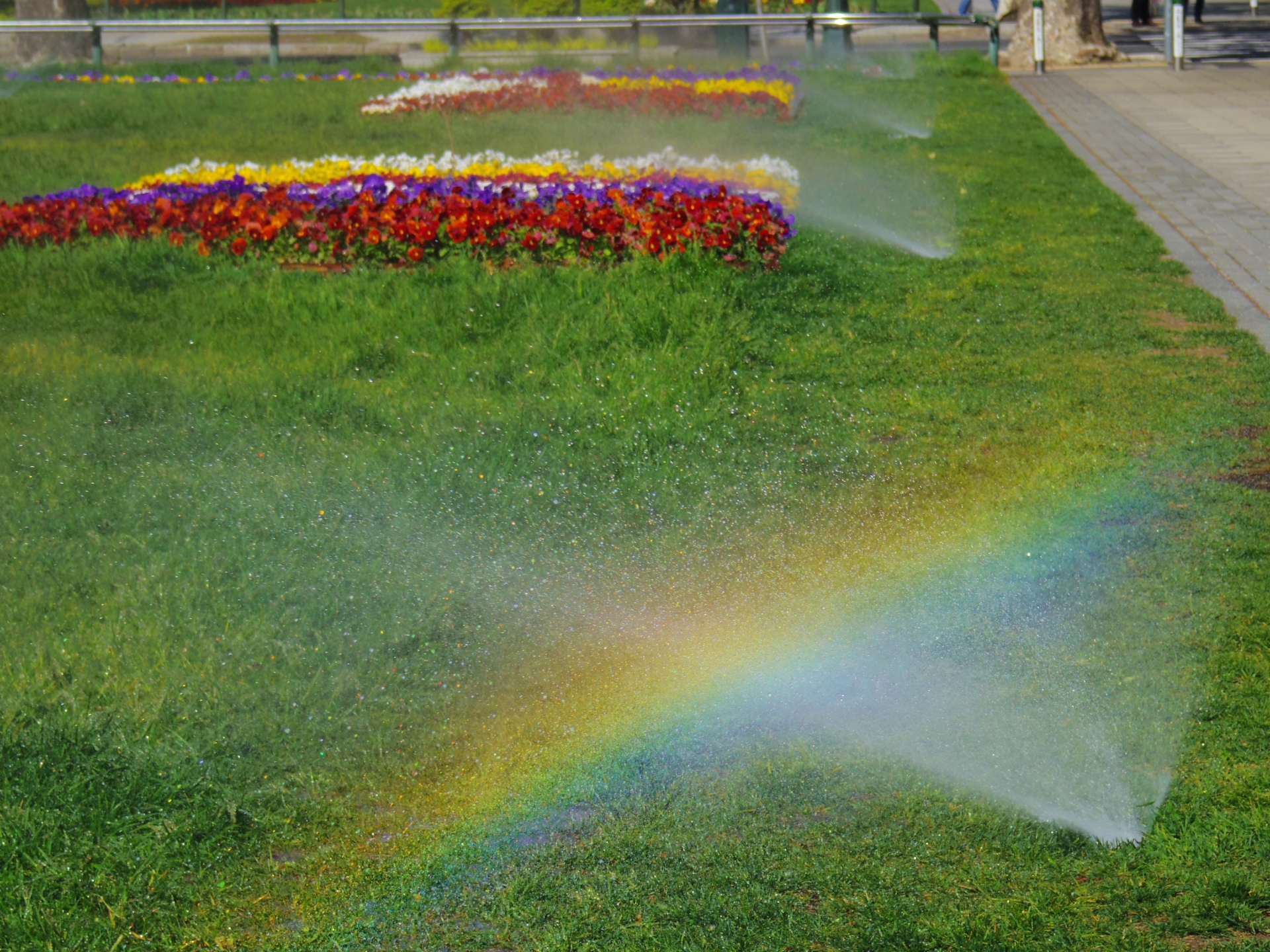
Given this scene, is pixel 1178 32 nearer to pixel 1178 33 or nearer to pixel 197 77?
pixel 1178 33

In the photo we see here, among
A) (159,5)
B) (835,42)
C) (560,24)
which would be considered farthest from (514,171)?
(159,5)

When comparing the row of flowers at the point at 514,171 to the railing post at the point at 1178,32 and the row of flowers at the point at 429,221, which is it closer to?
the row of flowers at the point at 429,221

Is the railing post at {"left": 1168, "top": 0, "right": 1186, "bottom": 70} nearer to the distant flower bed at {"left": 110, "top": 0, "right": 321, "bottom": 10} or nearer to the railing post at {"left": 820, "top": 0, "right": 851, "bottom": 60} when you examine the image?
the railing post at {"left": 820, "top": 0, "right": 851, "bottom": 60}

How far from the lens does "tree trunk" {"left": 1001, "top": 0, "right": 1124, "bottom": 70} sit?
66.6 feet

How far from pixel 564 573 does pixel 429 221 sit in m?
4.42

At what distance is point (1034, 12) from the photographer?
19500 mm

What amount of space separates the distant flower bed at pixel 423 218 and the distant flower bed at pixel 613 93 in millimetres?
6104

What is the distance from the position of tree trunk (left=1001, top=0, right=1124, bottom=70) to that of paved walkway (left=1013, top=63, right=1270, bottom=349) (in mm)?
525

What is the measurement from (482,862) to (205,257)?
630 cm

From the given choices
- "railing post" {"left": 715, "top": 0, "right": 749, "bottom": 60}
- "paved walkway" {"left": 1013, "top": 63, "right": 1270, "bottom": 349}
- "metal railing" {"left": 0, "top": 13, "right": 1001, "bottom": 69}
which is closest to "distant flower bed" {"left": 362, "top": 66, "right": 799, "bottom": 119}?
"metal railing" {"left": 0, "top": 13, "right": 1001, "bottom": 69}

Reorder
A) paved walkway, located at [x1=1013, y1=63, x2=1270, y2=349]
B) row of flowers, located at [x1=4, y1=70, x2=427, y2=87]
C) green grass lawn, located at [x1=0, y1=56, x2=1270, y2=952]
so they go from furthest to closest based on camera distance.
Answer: row of flowers, located at [x1=4, y1=70, x2=427, y2=87] → paved walkway, located at [x1=1013, y1=63, x2=1270, y2=349] → green grass lawn, located at [x1=0, y1=56, x2=1270, y2=952]

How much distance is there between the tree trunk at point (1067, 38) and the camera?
800 inches

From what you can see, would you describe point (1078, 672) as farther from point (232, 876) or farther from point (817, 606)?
point (232, 876)

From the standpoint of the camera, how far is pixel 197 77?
20.4 meters
